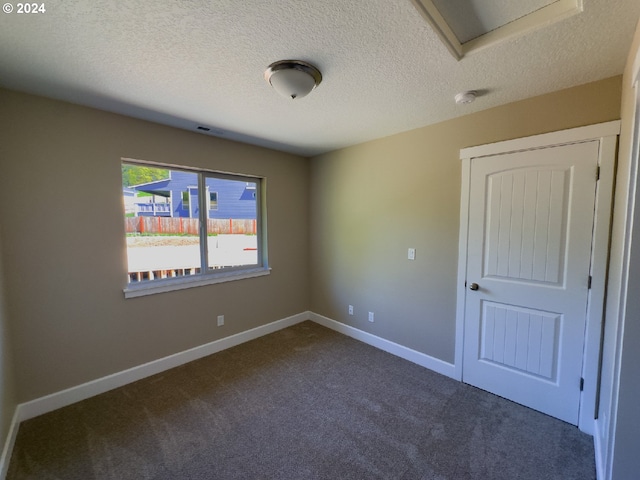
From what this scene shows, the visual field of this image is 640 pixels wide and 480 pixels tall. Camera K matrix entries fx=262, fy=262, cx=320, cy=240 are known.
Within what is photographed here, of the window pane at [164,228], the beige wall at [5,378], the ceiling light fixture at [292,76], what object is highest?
the ceiling light fixture at [292,76]

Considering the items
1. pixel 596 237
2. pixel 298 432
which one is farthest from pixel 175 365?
pixel 596 237

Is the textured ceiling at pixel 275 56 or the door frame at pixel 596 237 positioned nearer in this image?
the textured ceiling at pixel 275 56

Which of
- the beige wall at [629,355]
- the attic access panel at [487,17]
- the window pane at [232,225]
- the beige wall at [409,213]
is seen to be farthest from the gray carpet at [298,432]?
the attic access panel at [487,17]

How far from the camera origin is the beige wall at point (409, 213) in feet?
6.49

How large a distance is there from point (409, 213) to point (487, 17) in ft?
5.47

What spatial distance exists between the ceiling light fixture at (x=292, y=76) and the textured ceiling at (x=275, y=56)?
45 millimetres

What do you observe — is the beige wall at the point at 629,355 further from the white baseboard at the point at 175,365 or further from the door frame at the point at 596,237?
the white baseboard at the point at 175,365

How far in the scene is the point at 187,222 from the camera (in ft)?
9.25

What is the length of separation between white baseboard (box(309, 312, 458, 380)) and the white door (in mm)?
207

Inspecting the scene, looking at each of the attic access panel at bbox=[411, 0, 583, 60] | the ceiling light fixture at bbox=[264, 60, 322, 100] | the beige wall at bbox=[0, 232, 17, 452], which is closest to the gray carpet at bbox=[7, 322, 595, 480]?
the beige wall at bbox=[0, 232, 17, 452]

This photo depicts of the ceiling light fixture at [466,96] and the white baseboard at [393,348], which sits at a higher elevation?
the ceiling light fixture at [466,96]

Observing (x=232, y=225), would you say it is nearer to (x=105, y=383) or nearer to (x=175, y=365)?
(x=175, y=365)

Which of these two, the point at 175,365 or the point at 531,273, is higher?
the point at 531,273

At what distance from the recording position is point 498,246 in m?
2.17
